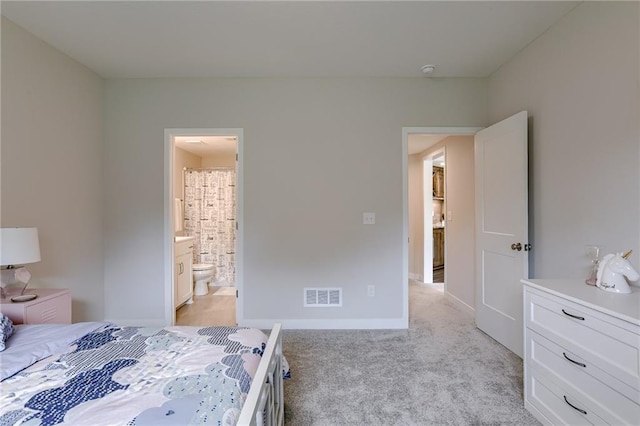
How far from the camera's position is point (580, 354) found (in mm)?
1385

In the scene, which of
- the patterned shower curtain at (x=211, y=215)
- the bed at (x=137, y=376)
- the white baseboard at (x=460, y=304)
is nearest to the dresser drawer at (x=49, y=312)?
the bed at (x=137, y=376)

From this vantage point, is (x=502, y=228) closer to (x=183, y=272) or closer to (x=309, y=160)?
(x=309, y=160)

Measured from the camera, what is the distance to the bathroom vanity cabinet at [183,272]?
3.41 m

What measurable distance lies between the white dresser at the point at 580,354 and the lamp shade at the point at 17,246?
3.06 m

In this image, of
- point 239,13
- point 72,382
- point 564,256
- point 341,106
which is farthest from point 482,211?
point 72,382

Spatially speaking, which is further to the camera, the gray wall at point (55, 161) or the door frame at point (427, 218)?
the door frame at point (427, 218)

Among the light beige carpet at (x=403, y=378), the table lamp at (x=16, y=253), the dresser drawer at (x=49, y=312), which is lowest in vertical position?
the light beige carpet at (x=403, y=378)

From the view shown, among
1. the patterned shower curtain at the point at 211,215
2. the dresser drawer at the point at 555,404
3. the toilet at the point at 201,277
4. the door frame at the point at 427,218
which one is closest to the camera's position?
the dresser drawer at the point at 555,404

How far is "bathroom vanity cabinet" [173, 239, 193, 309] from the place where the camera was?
341cm

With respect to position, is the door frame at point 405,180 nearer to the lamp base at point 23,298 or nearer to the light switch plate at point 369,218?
the light switch plate at point 369,218

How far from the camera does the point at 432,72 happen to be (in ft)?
9.37

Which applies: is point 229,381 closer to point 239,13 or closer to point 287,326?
point 287,326

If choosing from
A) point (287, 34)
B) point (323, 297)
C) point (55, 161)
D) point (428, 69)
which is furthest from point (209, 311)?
point (428, 69)

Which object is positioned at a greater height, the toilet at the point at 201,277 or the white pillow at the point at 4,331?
the white pillow at the point at 4,331
